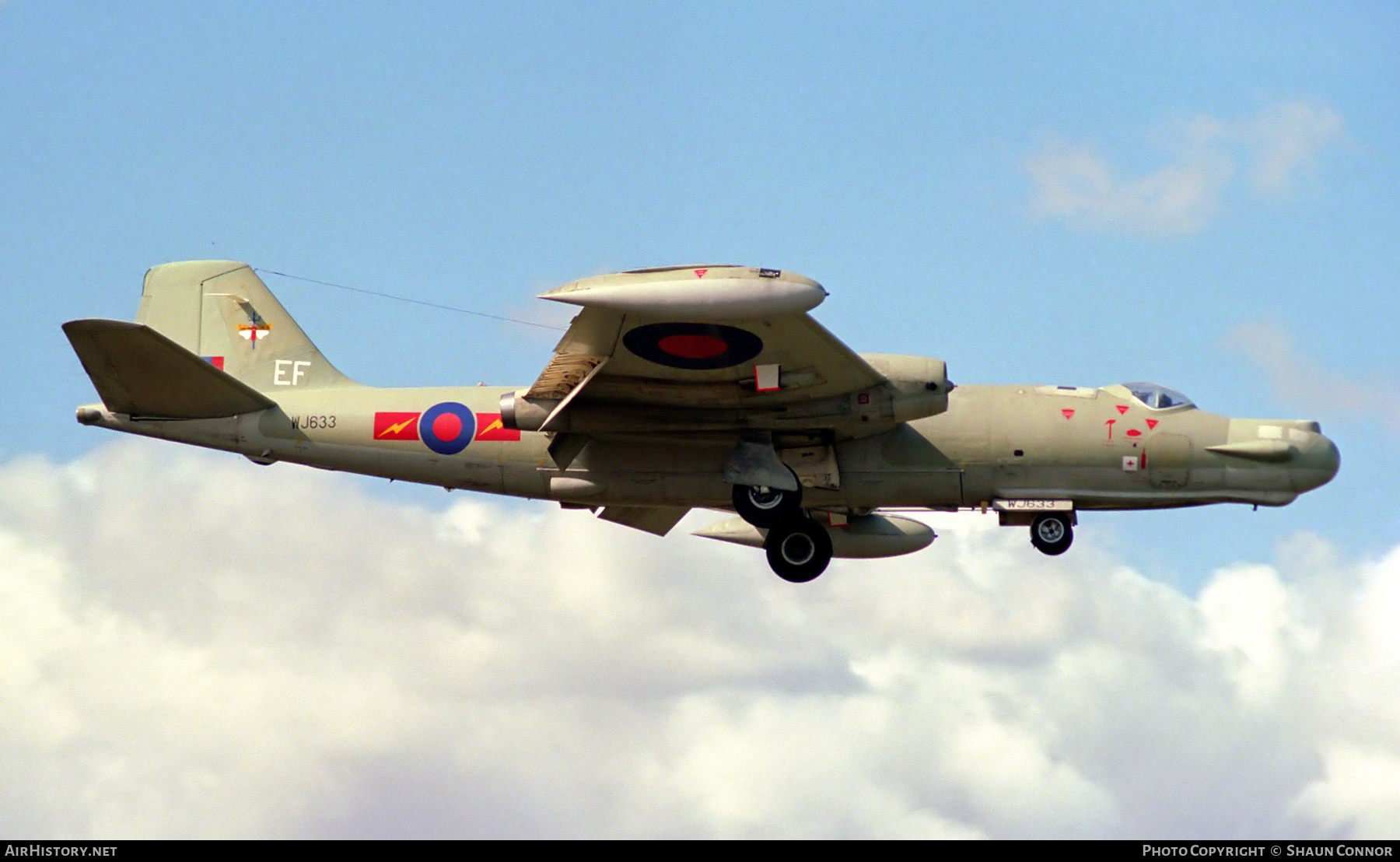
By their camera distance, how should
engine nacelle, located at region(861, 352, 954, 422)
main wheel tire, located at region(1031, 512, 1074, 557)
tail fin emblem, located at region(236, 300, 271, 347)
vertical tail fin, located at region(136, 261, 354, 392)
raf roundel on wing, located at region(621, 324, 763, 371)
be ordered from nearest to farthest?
raf roundel on wing, located at region(621, 324, 763, 371) < engine nacelle, located at region(861, 352, 954, 422) < main wheel tire, located at region(1031, 512, 1074, 557) < vertical tail fin, located at region(136, 261, 354, 392) < tail fin emblem, located at region(236, 300, 271, 347)

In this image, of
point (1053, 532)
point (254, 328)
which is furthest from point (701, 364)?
point (254, 328)

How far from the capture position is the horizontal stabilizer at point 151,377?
22.6 m

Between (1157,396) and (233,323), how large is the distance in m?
14.3

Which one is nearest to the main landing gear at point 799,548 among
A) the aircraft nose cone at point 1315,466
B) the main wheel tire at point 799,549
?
the main wheel tire at point 799,549

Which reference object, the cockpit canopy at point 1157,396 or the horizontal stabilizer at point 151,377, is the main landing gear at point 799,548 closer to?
the cockpit canopy at point 1157,396

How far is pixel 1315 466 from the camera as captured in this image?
2298 centimetres

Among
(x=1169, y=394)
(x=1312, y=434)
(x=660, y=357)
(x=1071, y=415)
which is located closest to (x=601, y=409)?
(x=660, y=357)

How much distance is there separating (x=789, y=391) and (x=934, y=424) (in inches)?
106

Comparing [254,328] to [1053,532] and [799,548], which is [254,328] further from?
[1053,532]

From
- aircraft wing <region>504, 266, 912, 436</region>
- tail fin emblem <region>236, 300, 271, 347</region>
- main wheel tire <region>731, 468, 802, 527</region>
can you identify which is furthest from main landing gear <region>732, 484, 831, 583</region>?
tail fin emblem <region>236, 300, 271, 347</region>

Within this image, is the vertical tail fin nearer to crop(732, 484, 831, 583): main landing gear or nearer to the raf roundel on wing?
the raf roundel on wing

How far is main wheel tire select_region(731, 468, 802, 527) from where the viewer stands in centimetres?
2294

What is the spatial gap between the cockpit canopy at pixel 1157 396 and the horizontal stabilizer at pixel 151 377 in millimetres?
12613

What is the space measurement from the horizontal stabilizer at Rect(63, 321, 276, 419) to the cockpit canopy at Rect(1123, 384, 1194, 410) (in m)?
12.6
